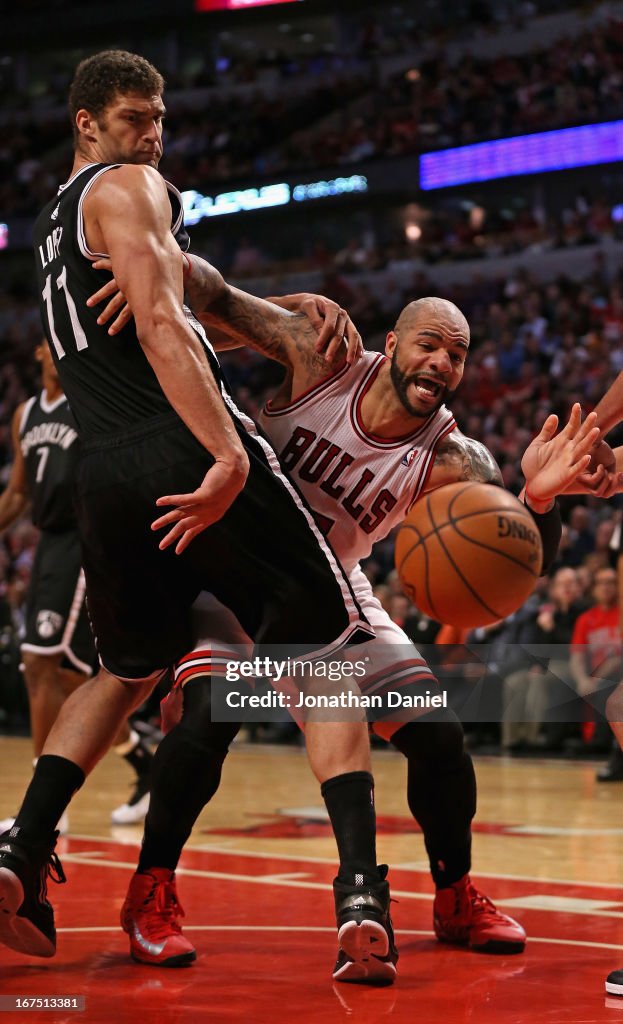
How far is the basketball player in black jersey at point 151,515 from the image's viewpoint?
3248 millimetres

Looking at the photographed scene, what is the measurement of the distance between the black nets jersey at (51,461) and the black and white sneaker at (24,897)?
9.12ft

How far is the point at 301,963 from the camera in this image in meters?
3.62

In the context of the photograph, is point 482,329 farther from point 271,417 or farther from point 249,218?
point 271,417

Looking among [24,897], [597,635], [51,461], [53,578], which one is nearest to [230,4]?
[597,635]

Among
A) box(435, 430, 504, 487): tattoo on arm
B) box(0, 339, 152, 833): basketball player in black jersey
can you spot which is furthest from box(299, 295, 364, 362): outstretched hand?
box(0, 339, 152, 833): basketball player in black jersey

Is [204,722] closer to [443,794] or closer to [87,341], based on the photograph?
[443,794]

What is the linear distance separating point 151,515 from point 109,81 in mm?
1172

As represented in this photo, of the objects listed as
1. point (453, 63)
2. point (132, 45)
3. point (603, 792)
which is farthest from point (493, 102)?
point (603, 792)

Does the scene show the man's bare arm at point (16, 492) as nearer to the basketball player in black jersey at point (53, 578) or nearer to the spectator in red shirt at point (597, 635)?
the basketball player in black jersey at point (53, 578)

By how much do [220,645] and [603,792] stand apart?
5.18 meters

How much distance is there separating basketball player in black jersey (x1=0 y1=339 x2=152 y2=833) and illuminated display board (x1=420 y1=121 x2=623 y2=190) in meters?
18.3

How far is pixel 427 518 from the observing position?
14.2 ft

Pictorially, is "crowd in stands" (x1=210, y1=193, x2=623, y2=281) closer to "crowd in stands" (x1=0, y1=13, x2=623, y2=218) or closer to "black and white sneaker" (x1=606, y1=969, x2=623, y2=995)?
"crowd in stands" (x1=0, y1=13, x2=623, y2=218)

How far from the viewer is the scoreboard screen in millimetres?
28516
